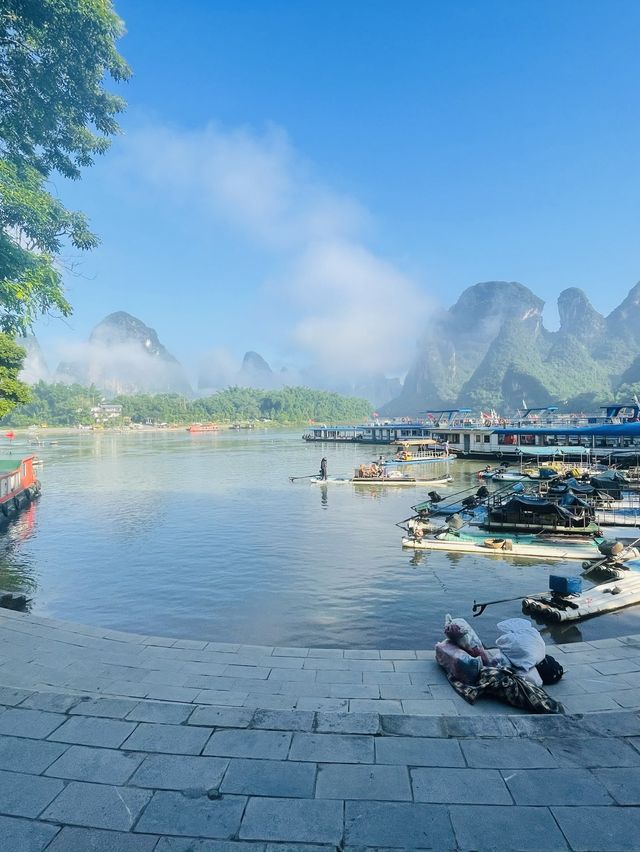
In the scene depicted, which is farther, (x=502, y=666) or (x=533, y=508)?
(x=533, y=508)

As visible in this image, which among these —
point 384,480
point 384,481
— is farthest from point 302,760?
point 384,480

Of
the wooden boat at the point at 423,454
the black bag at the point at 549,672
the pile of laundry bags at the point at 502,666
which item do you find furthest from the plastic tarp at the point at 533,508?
the wooden boat at the point at 423,454

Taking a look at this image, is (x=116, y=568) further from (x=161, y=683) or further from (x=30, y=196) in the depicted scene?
(x=30, y=196)

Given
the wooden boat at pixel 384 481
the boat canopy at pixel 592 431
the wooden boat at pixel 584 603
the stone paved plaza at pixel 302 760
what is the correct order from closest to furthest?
the stone paved plaza at pixel 302 760 < the wooden boat at pixel 584 603 < the boat canopy at pixel 592 431 < the wooden boat at pixel 384 481

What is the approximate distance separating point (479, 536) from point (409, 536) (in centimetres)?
267

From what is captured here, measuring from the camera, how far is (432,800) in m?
4.21

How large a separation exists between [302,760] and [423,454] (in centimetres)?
5747

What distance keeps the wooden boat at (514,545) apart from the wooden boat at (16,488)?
831 inches

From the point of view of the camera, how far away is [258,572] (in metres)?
16.5

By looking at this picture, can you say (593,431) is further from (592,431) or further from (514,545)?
(514,545)

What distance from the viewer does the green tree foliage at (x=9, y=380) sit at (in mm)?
27091

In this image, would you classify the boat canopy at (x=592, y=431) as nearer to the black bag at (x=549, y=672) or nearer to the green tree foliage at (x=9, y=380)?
the black bag at (x=549, y=672)

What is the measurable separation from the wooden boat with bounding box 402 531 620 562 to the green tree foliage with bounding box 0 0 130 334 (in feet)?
54.1

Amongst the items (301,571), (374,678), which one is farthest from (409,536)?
(374,678)
